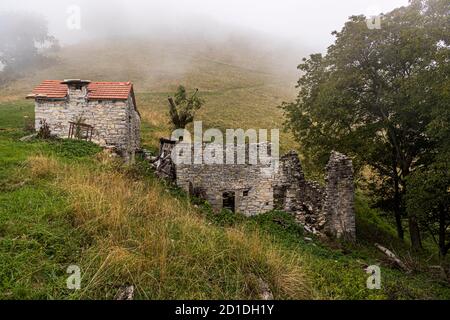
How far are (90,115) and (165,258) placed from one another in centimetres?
1347

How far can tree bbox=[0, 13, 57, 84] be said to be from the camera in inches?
2532

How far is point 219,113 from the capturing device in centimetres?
3925

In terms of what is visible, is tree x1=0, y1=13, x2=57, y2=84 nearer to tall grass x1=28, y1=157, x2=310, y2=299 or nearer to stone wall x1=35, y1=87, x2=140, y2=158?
stone wall x1=35, y1=87, x2=140, y2=158

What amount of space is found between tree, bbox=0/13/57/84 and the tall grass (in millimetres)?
61603

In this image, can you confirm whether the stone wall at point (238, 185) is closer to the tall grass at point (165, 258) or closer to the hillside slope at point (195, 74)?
the tall grass at point (165, 258)

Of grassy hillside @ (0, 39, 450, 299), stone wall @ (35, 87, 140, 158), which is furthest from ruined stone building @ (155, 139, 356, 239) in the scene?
stone wall @ (35, 87, 140, 158)

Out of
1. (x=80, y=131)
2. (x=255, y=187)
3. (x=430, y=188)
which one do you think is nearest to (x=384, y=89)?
(x=430, y=188)

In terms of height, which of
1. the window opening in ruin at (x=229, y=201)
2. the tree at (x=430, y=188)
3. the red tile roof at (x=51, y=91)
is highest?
the red tile roof at (x=51, y=91)

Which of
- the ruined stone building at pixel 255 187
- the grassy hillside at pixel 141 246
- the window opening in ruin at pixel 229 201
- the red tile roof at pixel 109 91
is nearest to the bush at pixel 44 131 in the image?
the grassy hillside at pixel 141 246

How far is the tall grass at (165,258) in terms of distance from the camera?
21.3 ft

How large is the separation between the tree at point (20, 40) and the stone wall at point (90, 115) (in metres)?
49.4

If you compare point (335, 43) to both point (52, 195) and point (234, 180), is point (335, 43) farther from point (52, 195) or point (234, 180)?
point (52, 195)

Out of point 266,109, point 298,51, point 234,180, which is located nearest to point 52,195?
point 234,180

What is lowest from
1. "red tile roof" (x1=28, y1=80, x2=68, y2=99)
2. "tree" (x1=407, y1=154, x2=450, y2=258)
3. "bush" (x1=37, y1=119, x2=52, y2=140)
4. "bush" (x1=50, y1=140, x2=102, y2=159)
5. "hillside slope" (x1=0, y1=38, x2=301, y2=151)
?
"tree" (x1=407, y1=154, x2=450, y2=258)
